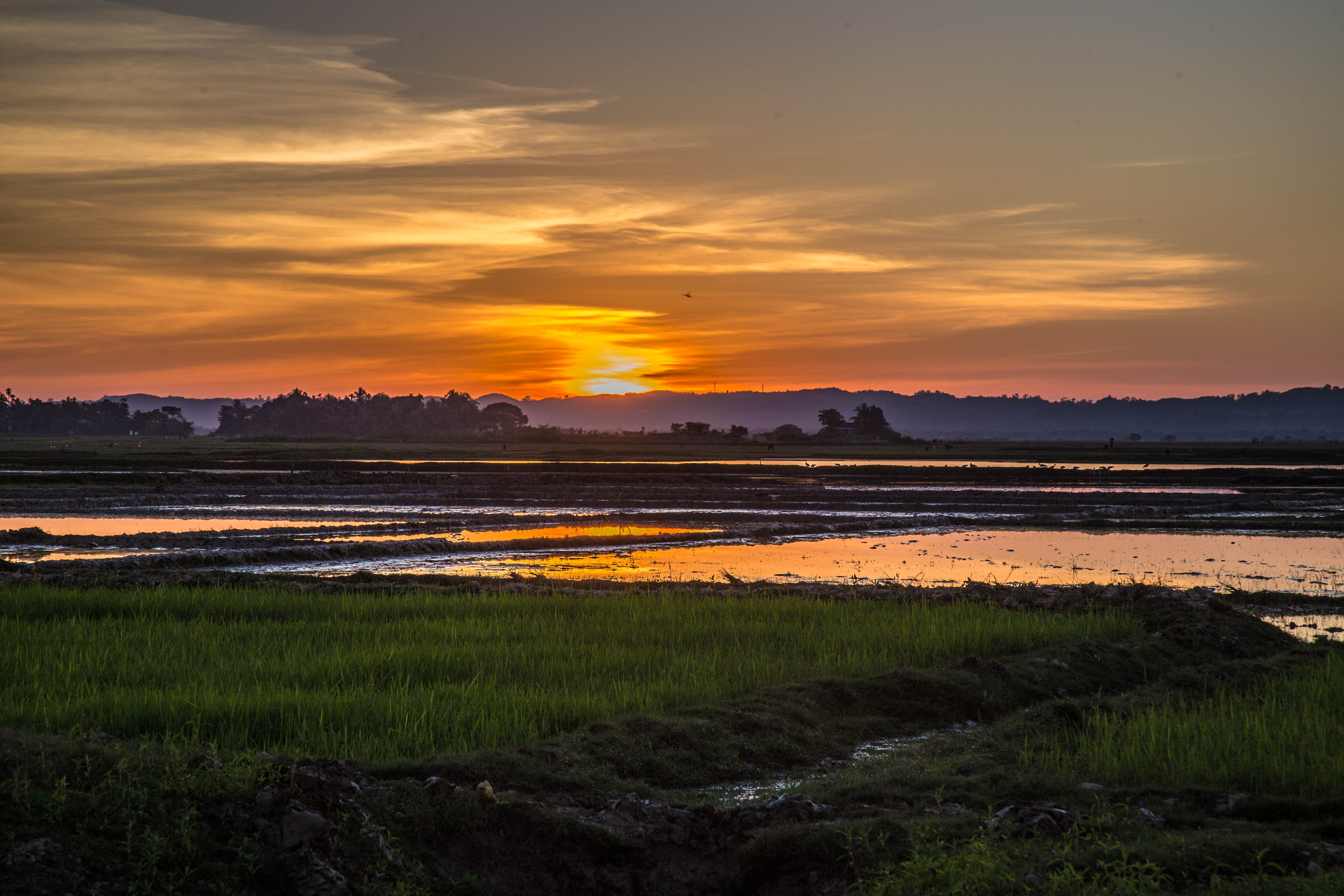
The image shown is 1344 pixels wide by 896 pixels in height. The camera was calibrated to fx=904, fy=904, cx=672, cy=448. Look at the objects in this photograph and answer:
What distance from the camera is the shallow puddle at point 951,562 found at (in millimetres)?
19859

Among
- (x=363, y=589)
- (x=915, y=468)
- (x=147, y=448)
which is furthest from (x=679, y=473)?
(x=147, y=448)

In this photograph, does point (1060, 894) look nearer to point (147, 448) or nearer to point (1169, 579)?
point (1169, 579)

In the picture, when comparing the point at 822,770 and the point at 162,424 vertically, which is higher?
the point at 162,424

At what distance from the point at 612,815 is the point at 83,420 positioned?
214m

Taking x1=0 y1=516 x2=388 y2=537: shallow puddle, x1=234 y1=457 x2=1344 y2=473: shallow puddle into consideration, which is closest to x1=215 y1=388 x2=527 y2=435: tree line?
x1=234 y1=457 x2=1344 y2=473: shallow puddle

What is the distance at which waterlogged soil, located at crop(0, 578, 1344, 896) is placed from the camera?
5.05m

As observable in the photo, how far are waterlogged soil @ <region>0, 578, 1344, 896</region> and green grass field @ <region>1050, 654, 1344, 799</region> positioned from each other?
0.41 m

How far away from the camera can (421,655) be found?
1079 cm

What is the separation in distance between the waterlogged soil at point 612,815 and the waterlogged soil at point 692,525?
449 inches

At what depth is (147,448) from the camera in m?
90.5

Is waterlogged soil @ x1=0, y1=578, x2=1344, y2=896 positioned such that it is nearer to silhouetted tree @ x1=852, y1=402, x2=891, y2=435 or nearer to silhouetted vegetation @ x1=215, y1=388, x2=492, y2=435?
silhouetted tree @ x1=852, y1=402, x2=891, y2=435

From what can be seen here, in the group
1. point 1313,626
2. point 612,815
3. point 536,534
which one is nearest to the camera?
point 612,815

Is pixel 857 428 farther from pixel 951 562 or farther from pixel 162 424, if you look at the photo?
pixel 162 424

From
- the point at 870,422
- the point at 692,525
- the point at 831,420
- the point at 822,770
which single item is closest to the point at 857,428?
the point at 870,422
